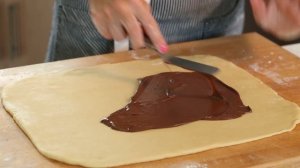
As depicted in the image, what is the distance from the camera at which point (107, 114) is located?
37.3 inches

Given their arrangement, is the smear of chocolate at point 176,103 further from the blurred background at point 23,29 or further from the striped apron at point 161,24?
the blurred background at point 23,29

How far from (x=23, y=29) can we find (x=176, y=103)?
4.28ft

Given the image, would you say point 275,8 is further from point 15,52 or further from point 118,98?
point 15,52

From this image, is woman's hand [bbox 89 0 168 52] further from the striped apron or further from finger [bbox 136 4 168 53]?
the striped apron

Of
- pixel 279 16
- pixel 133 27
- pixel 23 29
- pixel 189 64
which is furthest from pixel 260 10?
pixel 23 29

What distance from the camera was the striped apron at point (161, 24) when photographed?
124 cm

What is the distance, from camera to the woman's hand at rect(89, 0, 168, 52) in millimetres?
995

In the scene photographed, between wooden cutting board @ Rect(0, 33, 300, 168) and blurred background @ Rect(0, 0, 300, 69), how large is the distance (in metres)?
0.82

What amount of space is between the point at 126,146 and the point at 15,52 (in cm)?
139

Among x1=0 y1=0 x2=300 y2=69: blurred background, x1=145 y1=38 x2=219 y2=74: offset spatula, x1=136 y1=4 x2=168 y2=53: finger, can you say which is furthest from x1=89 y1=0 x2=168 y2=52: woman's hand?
x1=0 y1=0 x2=300 y2=69: blurred background

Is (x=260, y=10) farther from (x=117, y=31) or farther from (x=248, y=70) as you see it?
(x=117, y=31)

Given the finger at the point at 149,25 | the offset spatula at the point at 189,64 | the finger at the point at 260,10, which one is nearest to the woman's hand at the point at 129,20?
the finger at the point at 149,25

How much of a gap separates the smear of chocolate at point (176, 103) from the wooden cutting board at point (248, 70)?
91mm

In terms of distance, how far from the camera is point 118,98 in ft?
3.30
